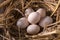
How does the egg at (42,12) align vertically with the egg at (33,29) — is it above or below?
above

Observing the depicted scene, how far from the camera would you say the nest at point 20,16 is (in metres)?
1.27

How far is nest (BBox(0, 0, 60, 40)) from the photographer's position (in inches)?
49.8

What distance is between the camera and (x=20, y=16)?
4.91 ft

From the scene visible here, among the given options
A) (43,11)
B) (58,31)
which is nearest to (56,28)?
(58,31)

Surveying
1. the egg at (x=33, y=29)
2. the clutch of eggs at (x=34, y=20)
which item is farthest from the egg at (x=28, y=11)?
the egg at (x=33, y=29)

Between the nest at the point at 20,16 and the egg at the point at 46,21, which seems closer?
the nest at the point at 20,16

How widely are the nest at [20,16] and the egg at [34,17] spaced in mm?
84

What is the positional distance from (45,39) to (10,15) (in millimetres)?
319

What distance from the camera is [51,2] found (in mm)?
1445

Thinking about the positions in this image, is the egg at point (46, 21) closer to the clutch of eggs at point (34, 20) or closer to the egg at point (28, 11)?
the clutch of eggs at point (34, 20)

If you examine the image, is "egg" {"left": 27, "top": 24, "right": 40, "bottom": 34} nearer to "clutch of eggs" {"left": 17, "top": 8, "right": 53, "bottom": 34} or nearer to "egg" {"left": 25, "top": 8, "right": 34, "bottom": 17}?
"clutch of eggs" {"left": 17, "top": 8, "right": 53, "bottom": 34}

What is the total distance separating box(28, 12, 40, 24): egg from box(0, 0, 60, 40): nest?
0.08m

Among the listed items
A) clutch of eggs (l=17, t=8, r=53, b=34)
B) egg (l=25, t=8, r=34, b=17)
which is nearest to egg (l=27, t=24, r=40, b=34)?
clutch of eggs (l=17, t=8, r=53, b=34)

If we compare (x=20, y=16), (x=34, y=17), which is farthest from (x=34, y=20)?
(x=20, y=16)
